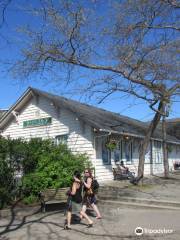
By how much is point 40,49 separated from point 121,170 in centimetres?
1073

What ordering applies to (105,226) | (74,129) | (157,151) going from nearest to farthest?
(105,226) < (74,129) < (157,151)

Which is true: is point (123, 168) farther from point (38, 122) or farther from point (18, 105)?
point (18, 105)

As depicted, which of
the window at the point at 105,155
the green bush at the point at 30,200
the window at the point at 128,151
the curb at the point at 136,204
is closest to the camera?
the curb at the point at 136,204

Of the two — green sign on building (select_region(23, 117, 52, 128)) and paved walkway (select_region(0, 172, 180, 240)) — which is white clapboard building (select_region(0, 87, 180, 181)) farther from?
paved walkway (select_region(0, 172, 180, 240))


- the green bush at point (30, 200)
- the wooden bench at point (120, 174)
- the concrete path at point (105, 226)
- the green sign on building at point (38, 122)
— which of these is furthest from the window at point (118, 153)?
the concrete path at point (105, 226)

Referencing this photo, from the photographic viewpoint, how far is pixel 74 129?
74.4 feet

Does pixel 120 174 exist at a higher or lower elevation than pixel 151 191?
higher

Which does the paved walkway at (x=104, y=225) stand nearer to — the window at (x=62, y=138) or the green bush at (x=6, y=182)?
the green bush at (x=6, y=182)

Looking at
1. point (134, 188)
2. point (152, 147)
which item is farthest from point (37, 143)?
point (152, 147)

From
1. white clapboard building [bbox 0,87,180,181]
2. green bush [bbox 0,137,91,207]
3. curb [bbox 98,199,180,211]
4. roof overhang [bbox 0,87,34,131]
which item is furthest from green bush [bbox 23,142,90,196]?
roof overhang [bbox 0,87,34,131]

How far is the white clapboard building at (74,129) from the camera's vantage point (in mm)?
21859

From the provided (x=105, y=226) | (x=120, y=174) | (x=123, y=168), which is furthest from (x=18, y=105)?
(x=105, y=226)

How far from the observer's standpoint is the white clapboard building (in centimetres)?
2186

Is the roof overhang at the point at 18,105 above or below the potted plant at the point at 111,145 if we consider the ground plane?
above
